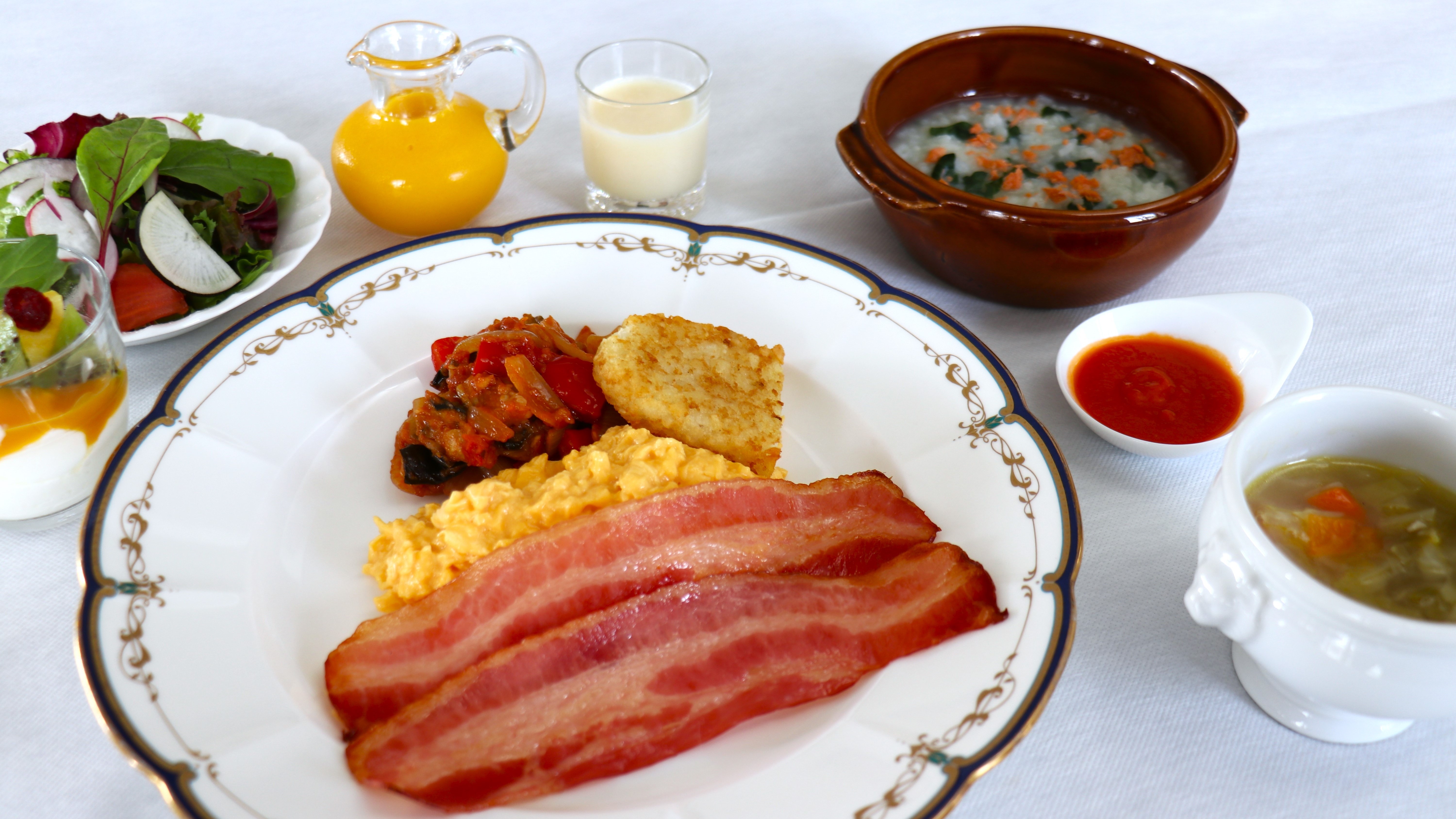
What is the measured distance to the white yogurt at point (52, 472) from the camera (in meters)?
2.35

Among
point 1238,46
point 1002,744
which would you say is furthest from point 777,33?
point 1002,744

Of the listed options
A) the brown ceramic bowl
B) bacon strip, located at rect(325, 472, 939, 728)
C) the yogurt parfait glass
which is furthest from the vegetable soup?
the yogurt parfait glass

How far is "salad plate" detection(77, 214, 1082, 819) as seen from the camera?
6.26 feet

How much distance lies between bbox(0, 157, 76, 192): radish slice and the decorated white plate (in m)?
0.51

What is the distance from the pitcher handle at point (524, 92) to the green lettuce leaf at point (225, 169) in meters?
0.69

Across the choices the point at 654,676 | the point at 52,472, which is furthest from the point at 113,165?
the point at 654,676

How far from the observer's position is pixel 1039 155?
3.42 m

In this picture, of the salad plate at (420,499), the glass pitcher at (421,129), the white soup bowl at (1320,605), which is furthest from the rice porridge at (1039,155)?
the glass pitcher at (421,129)

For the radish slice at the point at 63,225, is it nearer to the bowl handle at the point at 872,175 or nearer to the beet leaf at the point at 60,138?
the beet leaf at the point at 60,138

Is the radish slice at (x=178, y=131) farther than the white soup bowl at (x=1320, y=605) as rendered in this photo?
Yes

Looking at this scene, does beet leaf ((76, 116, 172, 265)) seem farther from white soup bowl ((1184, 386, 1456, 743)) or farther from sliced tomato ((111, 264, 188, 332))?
white soup bowl ((1184, 386, 1456, 743))

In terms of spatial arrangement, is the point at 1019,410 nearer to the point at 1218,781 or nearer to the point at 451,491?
the point at 1218,781

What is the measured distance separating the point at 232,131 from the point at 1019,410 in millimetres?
2873

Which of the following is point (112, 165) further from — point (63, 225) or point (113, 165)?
point (63, 225)
